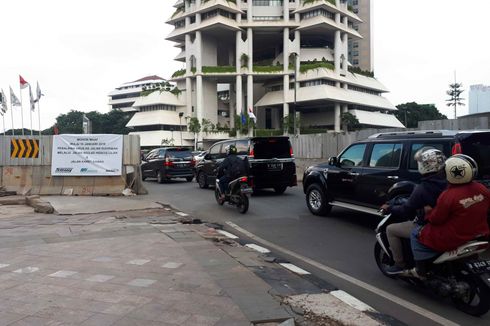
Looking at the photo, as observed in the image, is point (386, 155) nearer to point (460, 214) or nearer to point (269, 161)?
point (460, 214)

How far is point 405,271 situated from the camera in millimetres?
4902

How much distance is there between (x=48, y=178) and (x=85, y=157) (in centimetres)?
140

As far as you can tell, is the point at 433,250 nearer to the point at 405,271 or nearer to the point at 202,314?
the point at 405,271

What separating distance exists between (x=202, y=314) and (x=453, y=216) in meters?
2.63

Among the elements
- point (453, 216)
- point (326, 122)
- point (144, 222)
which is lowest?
point (144, 222)

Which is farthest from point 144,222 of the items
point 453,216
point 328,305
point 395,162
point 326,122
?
point 326,122

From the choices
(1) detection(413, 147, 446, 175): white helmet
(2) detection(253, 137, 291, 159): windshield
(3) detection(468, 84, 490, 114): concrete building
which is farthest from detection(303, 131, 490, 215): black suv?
(3) detection(468, 84, 490, 114): concrete building

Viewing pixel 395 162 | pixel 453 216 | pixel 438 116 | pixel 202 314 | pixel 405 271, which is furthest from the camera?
pixel 438 116

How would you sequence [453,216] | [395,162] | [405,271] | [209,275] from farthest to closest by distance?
[395,162] → [209,275] → [405,271] → [453,216]

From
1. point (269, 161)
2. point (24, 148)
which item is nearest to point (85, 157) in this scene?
point (24, 148)

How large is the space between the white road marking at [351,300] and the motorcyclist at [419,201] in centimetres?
78

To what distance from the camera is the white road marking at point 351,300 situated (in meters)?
4.34

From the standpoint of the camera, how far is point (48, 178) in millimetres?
14430

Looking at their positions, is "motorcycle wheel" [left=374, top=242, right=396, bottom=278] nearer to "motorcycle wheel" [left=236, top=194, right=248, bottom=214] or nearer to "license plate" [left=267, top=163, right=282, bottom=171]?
"motorcycle wheel" [left=236, top=194, right=248, bottom=214]
